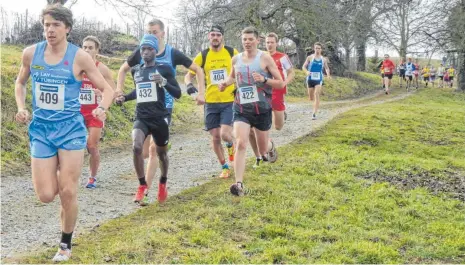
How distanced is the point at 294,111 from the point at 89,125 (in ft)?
38.5

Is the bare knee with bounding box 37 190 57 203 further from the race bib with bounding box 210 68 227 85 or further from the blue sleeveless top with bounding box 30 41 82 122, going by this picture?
the race bib with bounding box 210 68 227 85

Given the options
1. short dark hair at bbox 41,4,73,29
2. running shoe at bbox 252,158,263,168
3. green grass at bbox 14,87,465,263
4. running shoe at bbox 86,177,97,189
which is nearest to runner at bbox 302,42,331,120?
green grass at bbox 14,87,465,263

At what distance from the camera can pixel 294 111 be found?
1842 centimetres

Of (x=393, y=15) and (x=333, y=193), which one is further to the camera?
(x=393, y=15)

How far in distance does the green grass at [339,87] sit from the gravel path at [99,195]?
44.9 ft

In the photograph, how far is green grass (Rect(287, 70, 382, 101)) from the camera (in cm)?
2627

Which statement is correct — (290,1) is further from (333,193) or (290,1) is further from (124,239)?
(124,239)

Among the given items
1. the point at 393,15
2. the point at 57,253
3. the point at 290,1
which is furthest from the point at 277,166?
the point at 393,15

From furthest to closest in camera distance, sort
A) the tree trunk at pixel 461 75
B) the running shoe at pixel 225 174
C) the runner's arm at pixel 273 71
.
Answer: the tree trunk at pixel 461 75 → the running shoe at pixel 225 174 → the runner's arm at pixel 273 71

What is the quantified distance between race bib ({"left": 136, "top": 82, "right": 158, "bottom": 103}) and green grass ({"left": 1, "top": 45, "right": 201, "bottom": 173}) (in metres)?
4.11

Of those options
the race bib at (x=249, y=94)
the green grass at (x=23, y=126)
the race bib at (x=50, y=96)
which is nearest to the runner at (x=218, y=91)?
the race bib at (x=249, y=94)

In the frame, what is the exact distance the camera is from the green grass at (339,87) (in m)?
26.3

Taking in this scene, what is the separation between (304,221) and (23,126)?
7.18 metres

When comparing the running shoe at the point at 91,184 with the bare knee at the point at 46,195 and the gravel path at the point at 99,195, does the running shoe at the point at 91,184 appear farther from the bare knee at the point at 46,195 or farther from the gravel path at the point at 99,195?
the bare knee at the point at 46,195
